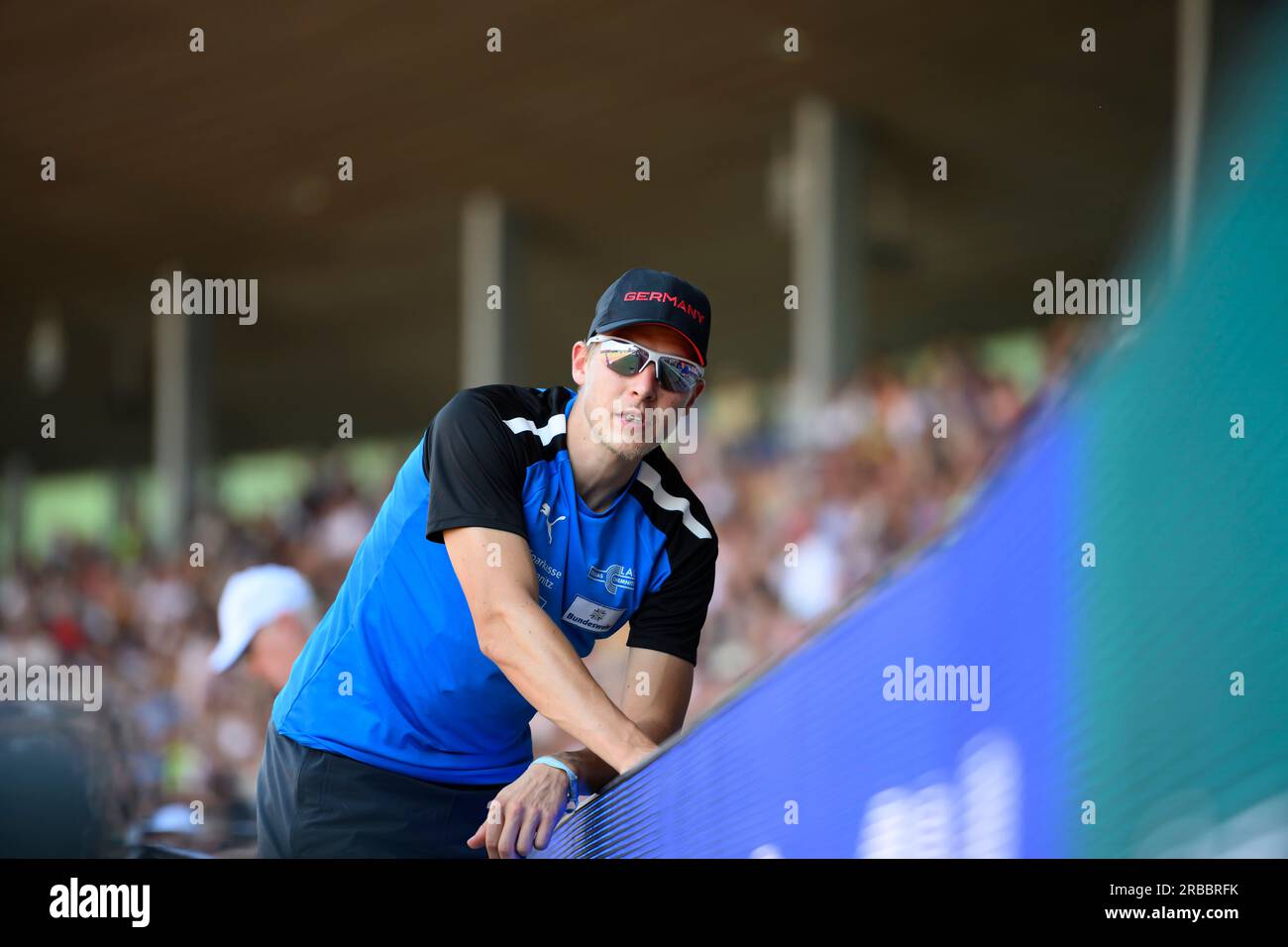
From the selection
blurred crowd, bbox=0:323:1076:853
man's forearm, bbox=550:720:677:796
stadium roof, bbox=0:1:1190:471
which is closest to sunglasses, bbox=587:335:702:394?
man's forearm, bbox=550:720:677:796

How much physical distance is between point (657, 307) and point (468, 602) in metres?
0.54

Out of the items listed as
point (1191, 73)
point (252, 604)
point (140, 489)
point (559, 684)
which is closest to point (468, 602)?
point (559, 684)

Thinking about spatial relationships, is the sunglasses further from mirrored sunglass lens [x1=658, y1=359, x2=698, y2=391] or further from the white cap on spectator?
the white cap on spectator

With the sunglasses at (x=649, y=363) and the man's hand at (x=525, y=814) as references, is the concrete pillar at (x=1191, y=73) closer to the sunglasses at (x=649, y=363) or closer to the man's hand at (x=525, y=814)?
the sunglasses at (x=649, y=363)

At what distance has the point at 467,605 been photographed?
2.26 m

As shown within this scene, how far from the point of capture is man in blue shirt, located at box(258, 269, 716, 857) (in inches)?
85.3

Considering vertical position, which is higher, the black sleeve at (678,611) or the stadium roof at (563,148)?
the stadium roof at (563,148)

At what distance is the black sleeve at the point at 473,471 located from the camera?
2070 millimetres

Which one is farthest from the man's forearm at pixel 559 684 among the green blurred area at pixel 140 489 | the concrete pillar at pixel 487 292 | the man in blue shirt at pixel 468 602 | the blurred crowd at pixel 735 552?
the green blurred area at pixel 140 489

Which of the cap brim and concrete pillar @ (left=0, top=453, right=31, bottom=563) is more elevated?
concrete pillar @ (left=0, top=453, right=31, bottom=563)

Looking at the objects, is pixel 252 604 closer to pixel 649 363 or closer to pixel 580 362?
pixel 580 362

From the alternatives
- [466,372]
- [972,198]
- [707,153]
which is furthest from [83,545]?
[972,198]

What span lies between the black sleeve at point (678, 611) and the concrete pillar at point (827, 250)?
646 cm
